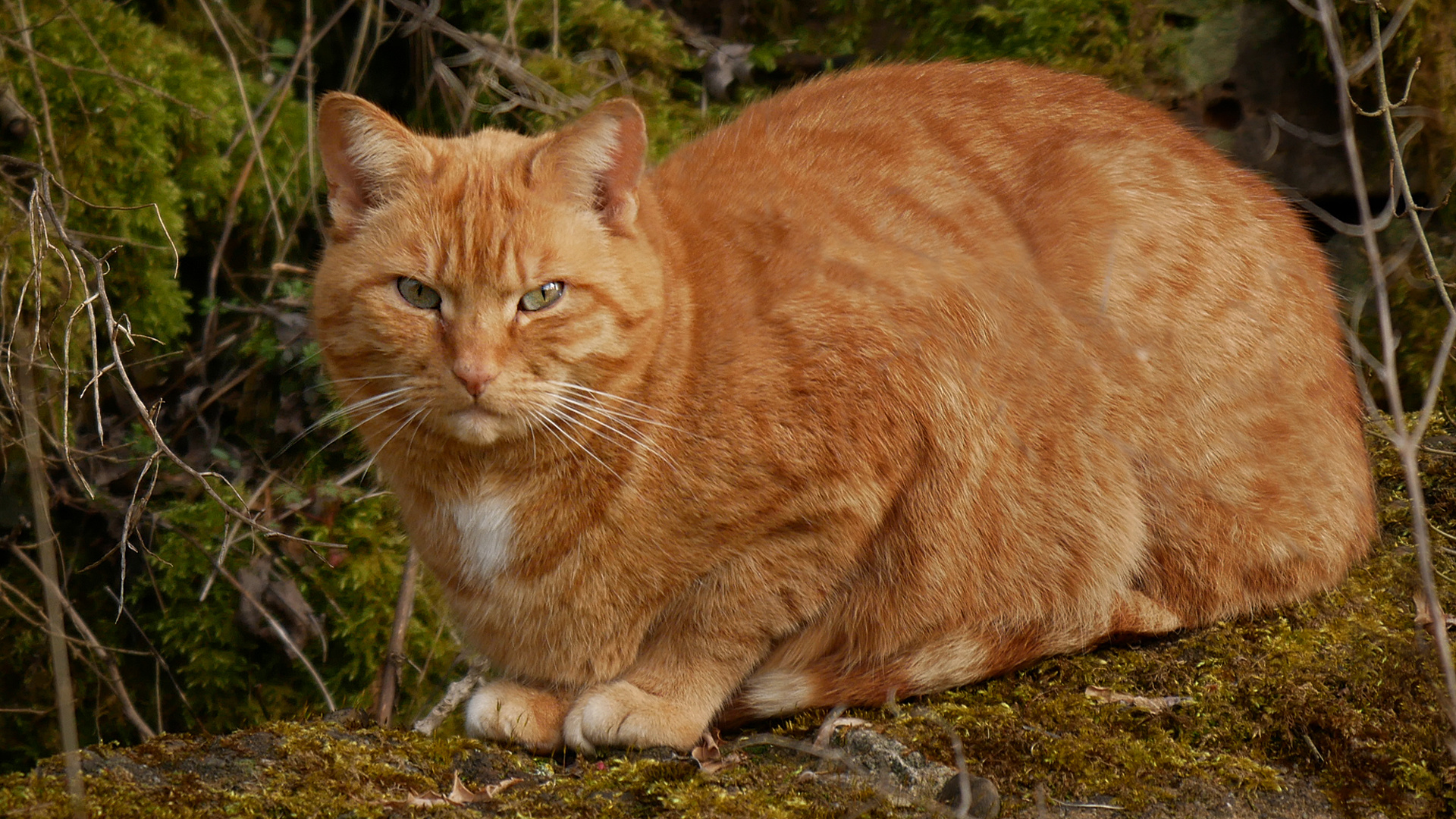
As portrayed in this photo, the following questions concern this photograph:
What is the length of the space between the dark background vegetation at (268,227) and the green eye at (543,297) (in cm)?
144

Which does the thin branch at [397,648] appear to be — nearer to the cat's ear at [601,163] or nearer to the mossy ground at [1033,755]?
the mossy ground at [1033,755]

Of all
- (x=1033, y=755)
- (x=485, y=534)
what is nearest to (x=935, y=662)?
(x=1033, y=755)

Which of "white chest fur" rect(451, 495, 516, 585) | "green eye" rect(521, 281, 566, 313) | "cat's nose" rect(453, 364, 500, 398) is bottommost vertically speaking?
"white chest fur" rect(451, 495, 516, 585)

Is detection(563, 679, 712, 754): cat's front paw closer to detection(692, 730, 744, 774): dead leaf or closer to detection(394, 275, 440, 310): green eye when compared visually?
detection(692, 730, 744, 774): dead leaf

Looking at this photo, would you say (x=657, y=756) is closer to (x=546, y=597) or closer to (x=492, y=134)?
(x=546, y=597)

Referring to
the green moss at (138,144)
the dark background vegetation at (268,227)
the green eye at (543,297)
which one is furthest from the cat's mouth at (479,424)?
the green moss at (138,144)

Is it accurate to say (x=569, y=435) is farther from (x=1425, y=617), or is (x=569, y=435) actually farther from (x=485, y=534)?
(x=1425, y=617)

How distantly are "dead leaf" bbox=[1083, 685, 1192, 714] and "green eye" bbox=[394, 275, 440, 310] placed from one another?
5.58 feet

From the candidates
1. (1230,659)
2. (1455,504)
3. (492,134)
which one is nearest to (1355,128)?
(1455,504)

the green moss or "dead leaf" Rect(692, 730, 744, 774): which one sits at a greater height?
the green moss

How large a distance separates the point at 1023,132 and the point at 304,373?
2.75 metres

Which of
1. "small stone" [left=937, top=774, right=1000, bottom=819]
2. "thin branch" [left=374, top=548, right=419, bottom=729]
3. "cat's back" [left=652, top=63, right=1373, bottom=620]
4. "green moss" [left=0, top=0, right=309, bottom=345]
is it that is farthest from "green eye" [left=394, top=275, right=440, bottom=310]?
"green moss" [left=0, top=0, right=309, bottom=345]

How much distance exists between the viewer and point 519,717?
2.80 meters

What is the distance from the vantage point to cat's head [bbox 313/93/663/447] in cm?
259
